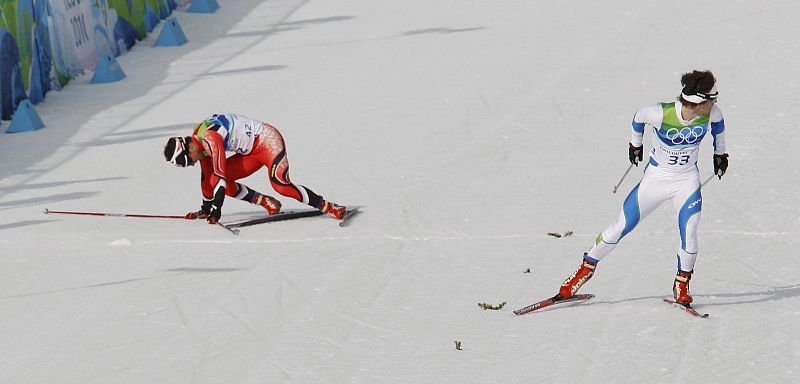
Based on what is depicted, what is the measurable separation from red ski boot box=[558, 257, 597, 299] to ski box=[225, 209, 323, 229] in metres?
3.41

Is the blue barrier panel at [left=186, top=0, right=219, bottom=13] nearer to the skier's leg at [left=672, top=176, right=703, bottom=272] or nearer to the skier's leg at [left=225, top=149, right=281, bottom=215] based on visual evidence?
the skier's leg at [left=225, top=149, right=281, bottom=215]

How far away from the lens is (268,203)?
40.5 feet

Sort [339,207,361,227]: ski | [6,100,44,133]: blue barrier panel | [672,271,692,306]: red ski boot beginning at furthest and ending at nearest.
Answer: [6,100,44,133]: blue barrier panel
[339,207,361,227]: ski
[672,271,692,306]: red ski boot

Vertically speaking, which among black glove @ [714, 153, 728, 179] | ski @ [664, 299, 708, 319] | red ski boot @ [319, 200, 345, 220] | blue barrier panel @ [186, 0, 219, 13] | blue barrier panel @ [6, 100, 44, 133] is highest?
black glove @ [714, 153, 728, 179]

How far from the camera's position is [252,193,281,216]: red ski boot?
40.4ft

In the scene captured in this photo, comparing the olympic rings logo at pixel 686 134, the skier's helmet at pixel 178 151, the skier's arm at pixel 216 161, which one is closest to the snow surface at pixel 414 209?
the skier's arm at pixel 216 161

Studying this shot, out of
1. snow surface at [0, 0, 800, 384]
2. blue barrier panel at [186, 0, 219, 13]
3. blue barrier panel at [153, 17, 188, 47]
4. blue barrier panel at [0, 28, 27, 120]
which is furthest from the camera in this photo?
blue barrier panel at [186, 0, 219, 13]

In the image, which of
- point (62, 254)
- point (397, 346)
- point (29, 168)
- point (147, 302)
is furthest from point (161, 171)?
point (397, 346)

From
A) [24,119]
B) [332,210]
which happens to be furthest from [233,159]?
[24,119]

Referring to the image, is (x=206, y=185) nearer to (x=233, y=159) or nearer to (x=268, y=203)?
(x=233, y=159)

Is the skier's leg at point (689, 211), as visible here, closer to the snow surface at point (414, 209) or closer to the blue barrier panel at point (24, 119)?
the snow surface at point (414, 209)

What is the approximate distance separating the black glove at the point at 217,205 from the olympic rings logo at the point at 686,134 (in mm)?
4050

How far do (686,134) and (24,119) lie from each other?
945cm

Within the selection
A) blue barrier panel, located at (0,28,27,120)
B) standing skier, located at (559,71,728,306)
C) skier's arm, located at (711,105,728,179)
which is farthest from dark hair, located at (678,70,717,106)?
blue barrier panel, located at (0,28,27,120)
